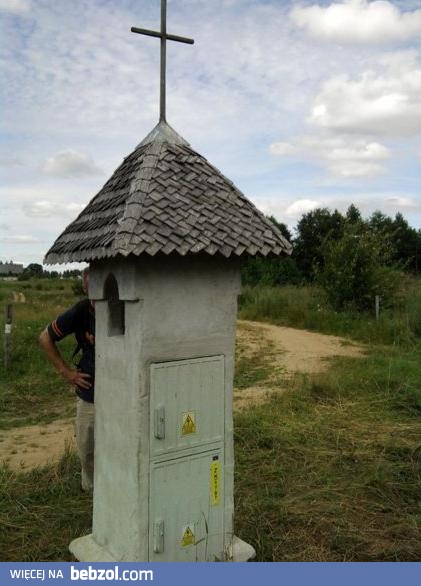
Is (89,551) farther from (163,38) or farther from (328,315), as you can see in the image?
(328,315)

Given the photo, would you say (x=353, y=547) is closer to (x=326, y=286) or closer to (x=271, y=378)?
(x=271, y=378)

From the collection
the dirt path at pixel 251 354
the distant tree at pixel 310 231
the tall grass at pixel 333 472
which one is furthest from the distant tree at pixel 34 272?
the tall grass at pixel 333 472

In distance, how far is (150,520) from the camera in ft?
10.6

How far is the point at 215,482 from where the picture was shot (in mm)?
3504

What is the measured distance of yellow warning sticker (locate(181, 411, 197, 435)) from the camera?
3336 millimetres

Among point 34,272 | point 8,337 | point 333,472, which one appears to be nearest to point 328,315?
point 8,337

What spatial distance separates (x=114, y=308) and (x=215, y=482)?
1309 mm

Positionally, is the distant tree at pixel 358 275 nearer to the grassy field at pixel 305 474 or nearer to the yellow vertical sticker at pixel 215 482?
the grassy field at pixel 305 474

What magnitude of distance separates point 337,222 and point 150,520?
33.4 m

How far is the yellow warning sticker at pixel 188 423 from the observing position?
131 inches

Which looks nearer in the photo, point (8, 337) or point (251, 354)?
point (8, 337)

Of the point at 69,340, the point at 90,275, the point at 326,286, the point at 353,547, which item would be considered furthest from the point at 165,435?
the point at 326,286

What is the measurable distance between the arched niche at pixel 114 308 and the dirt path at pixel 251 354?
2821 mm

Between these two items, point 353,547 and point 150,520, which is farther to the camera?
point 353,547
